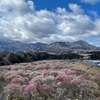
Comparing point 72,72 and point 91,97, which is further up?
point 72,72

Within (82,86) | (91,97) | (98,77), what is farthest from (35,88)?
(98,77)

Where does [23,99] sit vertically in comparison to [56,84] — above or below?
below

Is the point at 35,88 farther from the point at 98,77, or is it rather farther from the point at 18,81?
the point at 98,77

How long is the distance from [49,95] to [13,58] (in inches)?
3933

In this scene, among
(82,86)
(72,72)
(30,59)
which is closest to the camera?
(82,86)

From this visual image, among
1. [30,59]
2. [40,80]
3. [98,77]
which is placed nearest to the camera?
[40,80]

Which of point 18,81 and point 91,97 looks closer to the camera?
point 91,97

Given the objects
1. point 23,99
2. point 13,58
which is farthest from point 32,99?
point 13,58

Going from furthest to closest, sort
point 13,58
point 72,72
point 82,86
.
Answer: point 13,58
point 72,72
point 82,86

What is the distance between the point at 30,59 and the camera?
495ft

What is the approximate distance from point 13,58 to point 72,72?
275 ft

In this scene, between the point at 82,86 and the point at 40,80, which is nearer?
the point at 82,86

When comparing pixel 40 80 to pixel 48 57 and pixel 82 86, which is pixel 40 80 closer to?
pixel 82 86

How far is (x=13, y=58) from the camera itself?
13175 cm
